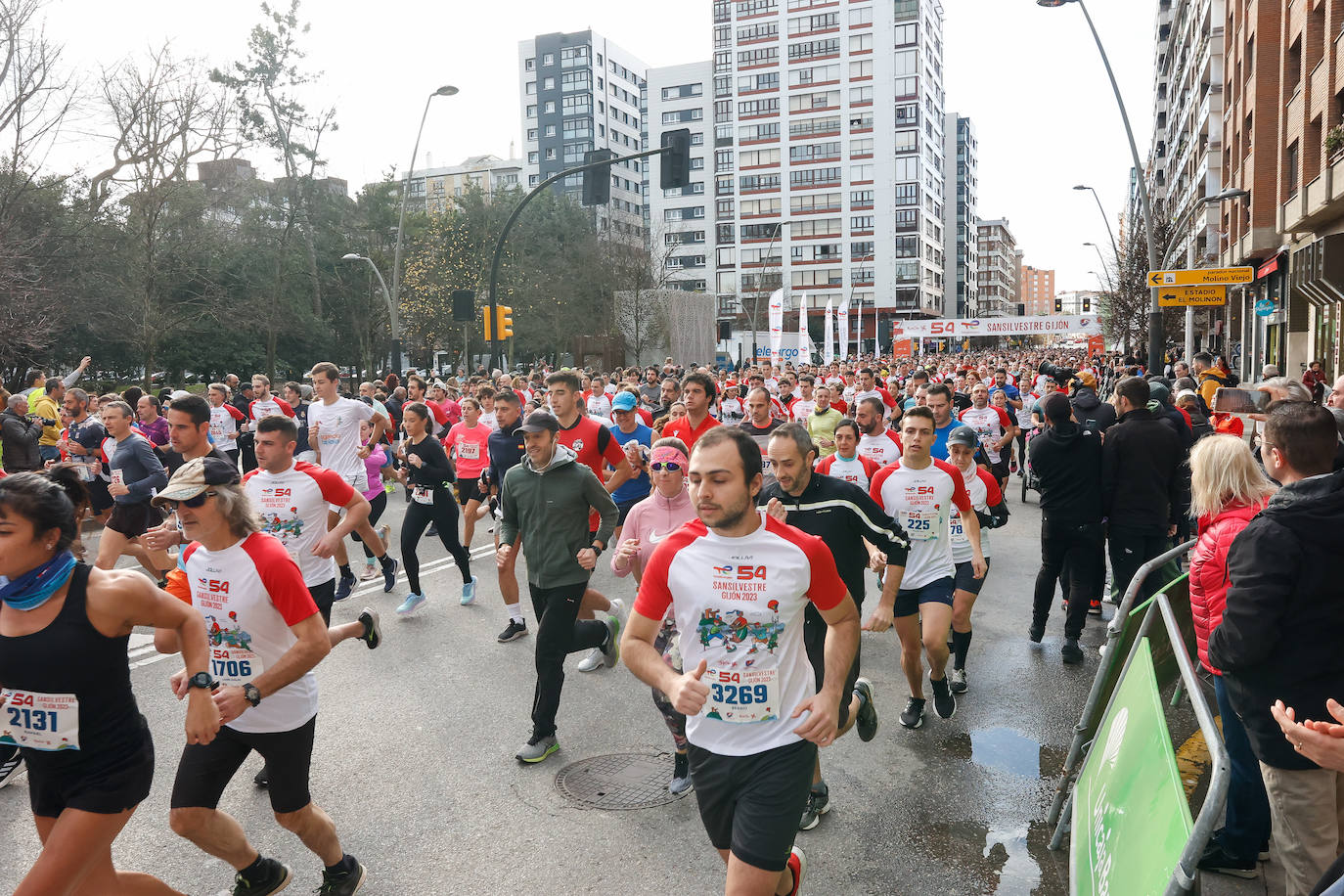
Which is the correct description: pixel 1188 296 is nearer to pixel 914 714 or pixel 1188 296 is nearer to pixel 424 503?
pixel 914 714

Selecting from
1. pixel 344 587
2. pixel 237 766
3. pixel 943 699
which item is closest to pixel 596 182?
pixel 344 587

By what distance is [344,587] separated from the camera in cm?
910

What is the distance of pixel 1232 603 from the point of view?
10.6 feet

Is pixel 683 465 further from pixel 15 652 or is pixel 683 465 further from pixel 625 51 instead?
pixel 625 51

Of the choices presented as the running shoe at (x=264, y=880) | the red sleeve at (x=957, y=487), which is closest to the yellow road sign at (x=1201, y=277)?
the red sleeve at (x=957, y=487)

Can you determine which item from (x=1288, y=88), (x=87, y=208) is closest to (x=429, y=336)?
(x=87, y=208)

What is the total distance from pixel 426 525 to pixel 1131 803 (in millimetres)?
7004

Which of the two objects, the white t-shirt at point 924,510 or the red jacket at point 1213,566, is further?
the white t-shirt at point 924,510

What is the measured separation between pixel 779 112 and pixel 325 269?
54573 mm

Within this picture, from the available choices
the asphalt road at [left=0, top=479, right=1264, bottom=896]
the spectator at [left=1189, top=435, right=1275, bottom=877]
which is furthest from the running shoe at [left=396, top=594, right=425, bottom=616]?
the spectator at [left=1189, top=435, right=1275, bottom=877]

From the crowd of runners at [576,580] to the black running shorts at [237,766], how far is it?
11 mm

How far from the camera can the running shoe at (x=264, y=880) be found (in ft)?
11.9

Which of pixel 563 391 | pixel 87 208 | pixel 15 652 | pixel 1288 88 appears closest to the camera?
pixel 15 652

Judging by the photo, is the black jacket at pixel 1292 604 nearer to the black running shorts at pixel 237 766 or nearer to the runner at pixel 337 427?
the black running shorts at pixel 237 766
